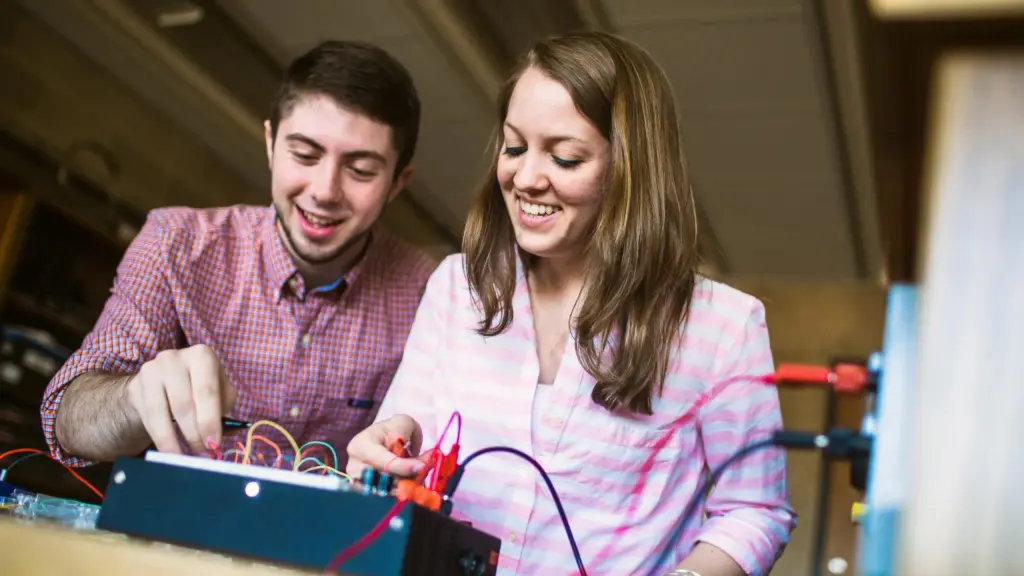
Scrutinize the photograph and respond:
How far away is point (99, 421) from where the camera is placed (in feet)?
3.64

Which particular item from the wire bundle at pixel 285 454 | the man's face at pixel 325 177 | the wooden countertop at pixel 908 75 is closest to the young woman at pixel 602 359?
the wire bundle at pixel 285 454

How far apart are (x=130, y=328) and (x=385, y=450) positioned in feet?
1.80

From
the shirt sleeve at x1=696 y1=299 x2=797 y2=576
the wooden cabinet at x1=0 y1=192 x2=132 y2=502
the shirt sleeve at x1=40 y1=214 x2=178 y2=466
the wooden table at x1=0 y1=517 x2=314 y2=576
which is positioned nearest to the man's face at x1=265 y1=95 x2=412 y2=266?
the shirt sleeve at x1=40 y1=214 x2=178 y2=466

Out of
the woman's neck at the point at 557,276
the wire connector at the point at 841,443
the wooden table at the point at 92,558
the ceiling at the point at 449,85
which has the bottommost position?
the wooden table at the point at 92,558

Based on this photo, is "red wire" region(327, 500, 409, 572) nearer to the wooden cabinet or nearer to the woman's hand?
the woman's hand

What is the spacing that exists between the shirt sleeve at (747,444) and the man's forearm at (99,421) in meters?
0.63

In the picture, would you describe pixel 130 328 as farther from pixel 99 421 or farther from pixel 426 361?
pixel 426 361

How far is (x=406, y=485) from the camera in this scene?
2.32ft

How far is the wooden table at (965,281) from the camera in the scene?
434 millimetres

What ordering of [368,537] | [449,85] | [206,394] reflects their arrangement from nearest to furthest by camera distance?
1. [368,537]
2. [206,394]
3. [449,85]

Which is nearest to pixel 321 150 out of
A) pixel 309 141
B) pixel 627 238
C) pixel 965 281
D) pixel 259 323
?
pixel 309 141

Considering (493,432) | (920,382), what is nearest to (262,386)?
(493,432)

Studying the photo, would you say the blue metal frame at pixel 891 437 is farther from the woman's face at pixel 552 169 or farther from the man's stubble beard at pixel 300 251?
the man's stubble beard at pixel 300 251

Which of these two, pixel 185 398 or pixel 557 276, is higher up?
pixel 557 276
